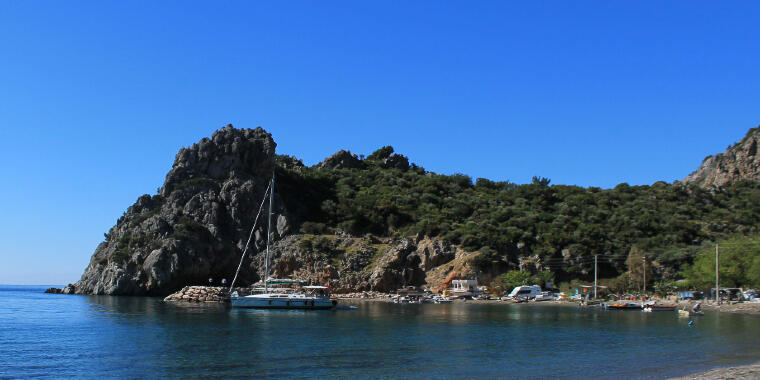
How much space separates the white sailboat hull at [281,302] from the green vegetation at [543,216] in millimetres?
35567

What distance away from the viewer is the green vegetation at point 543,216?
94812 mm

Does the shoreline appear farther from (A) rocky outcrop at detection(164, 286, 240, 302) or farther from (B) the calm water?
(A) rocky outcrop at detection(164, 286, 240, 302)

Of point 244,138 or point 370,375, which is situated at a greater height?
point 244,138

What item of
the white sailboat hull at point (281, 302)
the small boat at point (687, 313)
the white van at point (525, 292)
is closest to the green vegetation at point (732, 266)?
the small boat at point (687, 313)

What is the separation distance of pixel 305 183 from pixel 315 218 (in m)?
13.3

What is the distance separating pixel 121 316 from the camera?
173 ft

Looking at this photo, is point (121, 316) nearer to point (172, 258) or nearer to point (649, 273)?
point (172, 258)

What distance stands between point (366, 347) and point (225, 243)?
73.1 m

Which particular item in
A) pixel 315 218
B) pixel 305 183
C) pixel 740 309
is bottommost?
pixel 740 309

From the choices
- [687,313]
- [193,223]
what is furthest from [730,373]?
[193,223]

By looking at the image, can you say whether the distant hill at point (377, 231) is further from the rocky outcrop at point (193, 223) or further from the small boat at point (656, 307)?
the small boat at point (656, 307)

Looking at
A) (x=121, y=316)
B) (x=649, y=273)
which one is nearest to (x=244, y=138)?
(x=121, y=316)

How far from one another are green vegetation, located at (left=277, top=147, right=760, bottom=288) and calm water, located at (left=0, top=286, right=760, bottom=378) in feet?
140

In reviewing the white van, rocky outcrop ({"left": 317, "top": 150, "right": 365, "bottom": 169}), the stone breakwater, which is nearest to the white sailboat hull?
the stone breakwater
